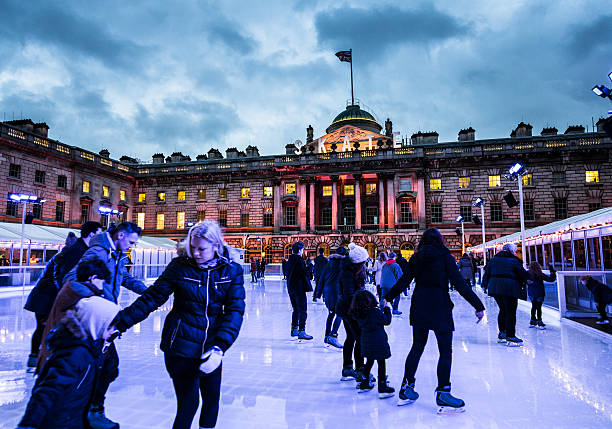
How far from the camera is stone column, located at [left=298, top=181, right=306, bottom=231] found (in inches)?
1534

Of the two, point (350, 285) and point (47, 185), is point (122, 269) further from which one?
point (47, 185)

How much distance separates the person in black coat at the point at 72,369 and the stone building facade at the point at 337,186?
113ft

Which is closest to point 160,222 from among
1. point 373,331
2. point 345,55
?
point 345,55

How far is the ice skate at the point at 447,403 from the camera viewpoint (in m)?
3.66

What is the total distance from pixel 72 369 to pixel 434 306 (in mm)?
3041

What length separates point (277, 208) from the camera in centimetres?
4006

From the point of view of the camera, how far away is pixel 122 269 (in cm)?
370

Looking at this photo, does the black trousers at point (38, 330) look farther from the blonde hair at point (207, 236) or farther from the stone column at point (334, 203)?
the stone column at point (334, 203)

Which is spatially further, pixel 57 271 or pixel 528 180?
pixel 528 180

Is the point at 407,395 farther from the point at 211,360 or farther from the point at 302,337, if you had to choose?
the point at 302,337

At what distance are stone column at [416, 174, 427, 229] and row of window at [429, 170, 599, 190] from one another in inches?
47.7

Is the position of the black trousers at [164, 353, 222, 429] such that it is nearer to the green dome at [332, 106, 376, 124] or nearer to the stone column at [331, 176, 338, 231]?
the stone column at [331, 176, 338, 231]

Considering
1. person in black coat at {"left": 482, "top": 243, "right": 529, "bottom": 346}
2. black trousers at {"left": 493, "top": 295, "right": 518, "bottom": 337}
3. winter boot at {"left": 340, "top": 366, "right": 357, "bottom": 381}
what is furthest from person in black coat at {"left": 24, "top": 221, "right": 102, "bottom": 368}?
black trousers at {"left": 493, "top": 295, "right": 518, "bottom": 337}

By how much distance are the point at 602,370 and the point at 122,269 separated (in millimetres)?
5916
